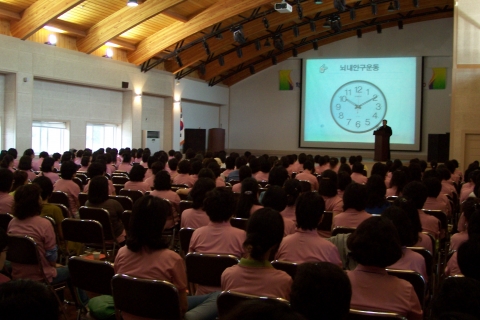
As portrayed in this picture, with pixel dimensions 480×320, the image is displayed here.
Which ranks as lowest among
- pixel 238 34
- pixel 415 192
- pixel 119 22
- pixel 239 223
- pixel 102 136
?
pixel 239 223

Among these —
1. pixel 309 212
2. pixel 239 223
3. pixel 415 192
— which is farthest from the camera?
pixel 415 192

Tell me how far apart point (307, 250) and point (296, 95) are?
19.9 m

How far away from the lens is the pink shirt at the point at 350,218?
4.49 m

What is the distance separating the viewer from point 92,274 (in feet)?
10.2

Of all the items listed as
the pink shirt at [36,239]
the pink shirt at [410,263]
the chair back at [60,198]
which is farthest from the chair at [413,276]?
the chair back at [60,198]

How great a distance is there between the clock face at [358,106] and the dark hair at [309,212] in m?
17.6

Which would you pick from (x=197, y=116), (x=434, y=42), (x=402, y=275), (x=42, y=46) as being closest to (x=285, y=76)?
(x=197, y=116)

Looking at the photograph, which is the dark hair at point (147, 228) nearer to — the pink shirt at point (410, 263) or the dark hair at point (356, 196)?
the pink shirt at point (410, 263)

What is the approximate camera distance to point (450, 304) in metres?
1.75

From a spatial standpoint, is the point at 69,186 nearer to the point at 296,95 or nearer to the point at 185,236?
the point at 185,236

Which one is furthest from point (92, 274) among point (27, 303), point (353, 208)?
point (353, 208)

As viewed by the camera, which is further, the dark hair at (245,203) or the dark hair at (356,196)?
the dark hair at (245,203)

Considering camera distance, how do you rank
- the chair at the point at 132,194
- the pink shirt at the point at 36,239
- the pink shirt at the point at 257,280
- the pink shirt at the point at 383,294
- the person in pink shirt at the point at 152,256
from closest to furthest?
the pink shirt at the point at 383,294 → the pink shirt at the point at 257,280 → the person in pink shirt at the point at 152,256 → the pink shirt at the point at 36,239 → the chair at the point at 132,194

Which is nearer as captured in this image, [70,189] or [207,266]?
[207,266]
